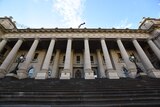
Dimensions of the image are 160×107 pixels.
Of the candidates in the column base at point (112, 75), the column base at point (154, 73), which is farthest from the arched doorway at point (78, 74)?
the column base at point (154, 73)

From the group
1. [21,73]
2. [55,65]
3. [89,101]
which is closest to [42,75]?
[21,73]

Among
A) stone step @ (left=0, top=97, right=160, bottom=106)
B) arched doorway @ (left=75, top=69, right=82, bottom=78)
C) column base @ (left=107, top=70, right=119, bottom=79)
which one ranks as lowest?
stone step @ (left=0, top=97, right=160, bottom=106)

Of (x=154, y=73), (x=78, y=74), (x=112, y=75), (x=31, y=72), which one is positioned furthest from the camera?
(x=78, y=74)

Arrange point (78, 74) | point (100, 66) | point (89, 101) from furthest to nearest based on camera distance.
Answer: point (78, 74), point (100, 66), point (89, 101)

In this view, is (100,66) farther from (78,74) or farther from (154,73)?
(154,73)

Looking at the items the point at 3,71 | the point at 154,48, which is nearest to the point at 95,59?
the point at 154,48

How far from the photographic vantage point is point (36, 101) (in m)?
6.98

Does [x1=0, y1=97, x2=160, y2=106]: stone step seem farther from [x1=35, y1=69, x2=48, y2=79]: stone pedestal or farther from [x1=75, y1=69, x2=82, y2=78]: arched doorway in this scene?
[x1=75, y1=69, x2=82, y2=78]: arched doorway

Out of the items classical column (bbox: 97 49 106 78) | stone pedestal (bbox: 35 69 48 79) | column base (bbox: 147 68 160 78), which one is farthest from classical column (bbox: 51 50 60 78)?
column base (bbox: 147 68 160 78)

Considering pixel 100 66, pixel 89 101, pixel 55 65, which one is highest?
pixel 55 65

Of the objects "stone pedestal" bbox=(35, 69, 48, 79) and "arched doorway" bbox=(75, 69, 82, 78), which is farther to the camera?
"arched doorway" bbox=(75, 69, 82, 78)

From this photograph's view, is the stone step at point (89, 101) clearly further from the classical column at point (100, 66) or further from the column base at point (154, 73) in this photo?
the classical column at point (100, 66)

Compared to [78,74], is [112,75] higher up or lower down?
lower down

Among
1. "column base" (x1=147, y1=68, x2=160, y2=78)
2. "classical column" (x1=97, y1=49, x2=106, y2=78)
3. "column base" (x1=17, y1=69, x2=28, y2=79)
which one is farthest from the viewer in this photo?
"classical column" (x1=97, y1=49, x2=106, y2=78)
